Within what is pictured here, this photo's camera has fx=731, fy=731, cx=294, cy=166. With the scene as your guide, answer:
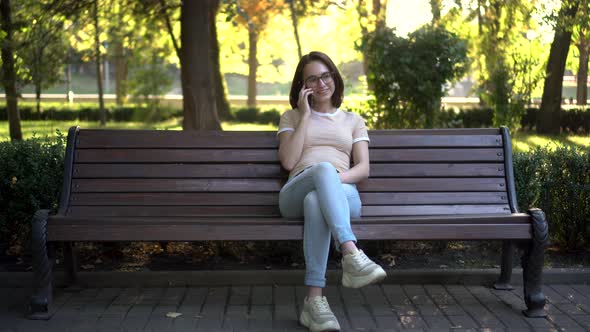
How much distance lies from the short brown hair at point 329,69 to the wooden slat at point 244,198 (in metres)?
0.63

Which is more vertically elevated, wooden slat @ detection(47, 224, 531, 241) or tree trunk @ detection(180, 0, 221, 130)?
tree trunk @ detection(180, 0, 221, 130)

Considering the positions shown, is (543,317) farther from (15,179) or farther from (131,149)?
(15,179)

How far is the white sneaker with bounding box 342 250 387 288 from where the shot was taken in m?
3.76

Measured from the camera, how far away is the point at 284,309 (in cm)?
434

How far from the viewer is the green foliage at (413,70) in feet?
35.2

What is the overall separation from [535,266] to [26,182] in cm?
341

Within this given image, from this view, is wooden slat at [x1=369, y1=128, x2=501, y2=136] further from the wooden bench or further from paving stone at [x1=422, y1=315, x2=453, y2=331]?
paving stone at [x1=422, y1=315, x2=453, y2=331]

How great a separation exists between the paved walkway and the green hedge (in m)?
0.65

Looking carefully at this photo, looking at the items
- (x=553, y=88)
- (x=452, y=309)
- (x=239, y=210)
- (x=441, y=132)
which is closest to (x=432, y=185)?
(x=441, y=132)

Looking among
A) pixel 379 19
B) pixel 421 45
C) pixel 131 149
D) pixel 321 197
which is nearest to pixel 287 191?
pixel 321 197

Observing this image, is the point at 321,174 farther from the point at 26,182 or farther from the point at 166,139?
the point at 26,182

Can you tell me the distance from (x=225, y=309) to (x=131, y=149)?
123cm

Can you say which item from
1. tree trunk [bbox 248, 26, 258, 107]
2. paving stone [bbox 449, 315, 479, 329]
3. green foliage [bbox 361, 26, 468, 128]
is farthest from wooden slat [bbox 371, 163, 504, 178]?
tree trunk [bbox 248, 26, 258, 107]

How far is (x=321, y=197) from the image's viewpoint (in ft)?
13.2
